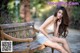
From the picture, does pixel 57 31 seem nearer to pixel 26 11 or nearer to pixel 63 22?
pixel 63 22

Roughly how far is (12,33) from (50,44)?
95cm

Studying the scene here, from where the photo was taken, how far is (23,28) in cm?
635

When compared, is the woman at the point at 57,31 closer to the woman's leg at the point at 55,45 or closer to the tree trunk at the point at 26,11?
the woman's leg at the point at 55,45

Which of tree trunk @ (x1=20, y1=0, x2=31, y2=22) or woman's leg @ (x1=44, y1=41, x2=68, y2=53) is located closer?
woman's leg @ (x1=44, y1=41, x2=68, y2=53)

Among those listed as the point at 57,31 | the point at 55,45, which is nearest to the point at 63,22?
the point at 57,31

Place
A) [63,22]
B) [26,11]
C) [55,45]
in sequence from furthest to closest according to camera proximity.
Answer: [26,11] → [63,22] → [55,45]

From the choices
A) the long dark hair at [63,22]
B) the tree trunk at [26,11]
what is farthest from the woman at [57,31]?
the tree trunk at [26,11]

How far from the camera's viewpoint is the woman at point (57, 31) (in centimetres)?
575

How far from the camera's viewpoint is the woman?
575 cm

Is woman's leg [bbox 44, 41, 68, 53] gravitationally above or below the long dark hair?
below

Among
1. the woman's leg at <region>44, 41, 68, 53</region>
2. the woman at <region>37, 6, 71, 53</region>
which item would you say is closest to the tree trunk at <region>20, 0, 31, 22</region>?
the woman at <region>37, 6, 71, 53</region>

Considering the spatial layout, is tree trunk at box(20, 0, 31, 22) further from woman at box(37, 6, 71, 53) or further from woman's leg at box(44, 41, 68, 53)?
woman's leg at box(44, 41, 68, 53)

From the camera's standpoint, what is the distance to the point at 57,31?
638 centimetres

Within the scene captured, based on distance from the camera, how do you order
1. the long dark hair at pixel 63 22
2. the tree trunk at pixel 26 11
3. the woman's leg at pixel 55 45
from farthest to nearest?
the tree trunk at pixel 26 11
the long dark hair at pixel 63 22
the woman's leg at pixel 55 45
